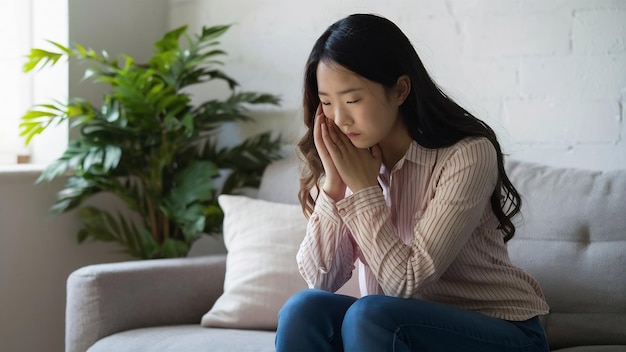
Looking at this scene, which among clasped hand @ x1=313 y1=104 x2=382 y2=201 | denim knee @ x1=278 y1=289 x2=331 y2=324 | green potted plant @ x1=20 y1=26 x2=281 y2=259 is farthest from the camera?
green potted plant @ x1=20 y1=26 x2=281 y2=259

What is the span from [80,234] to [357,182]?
1.49m

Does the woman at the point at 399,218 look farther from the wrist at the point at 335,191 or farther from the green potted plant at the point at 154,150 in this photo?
the green potted plant at the point at 154,150

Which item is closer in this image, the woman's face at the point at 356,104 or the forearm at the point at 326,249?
the woman's face at the point at 356,104

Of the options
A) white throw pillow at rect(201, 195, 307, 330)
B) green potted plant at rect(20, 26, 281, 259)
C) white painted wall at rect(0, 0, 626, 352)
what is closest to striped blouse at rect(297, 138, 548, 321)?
white throw pillow at rect(201, 195, 307, 330)

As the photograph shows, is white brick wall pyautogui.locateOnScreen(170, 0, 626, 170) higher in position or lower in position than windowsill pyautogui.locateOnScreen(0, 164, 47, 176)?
higher

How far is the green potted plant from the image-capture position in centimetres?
258

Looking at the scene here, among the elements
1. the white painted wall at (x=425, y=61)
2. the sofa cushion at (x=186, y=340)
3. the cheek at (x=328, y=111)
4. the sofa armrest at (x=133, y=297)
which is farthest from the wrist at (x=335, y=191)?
the white painted wall at (x=425, y=61)

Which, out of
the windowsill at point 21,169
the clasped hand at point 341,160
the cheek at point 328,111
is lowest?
the windowsill at point 21,169

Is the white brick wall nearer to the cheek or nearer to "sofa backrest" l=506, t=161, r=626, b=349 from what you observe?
"sofa backrest" l=506, t=161, r=626, b=349

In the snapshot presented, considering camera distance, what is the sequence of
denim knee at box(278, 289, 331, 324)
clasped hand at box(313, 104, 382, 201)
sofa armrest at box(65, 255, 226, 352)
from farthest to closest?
1. sofa armrest at box(65, 255, 226, 352)
2. clasped hand at box(313, 104, 382, 201)
3. denim knee at box(278, 289, 331, 324)

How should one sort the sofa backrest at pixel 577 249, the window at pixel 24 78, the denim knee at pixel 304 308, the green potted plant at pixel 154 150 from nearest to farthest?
1. the denim knee at pixel 304 308
2. the sofa backrest at pixel 577 249
3. the green potted plant at pixel 154 150
4. the window at pixel 24 78

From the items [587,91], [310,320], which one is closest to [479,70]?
[587,91]

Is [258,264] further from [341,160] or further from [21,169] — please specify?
[21,169]

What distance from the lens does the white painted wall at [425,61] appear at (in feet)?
7.66
